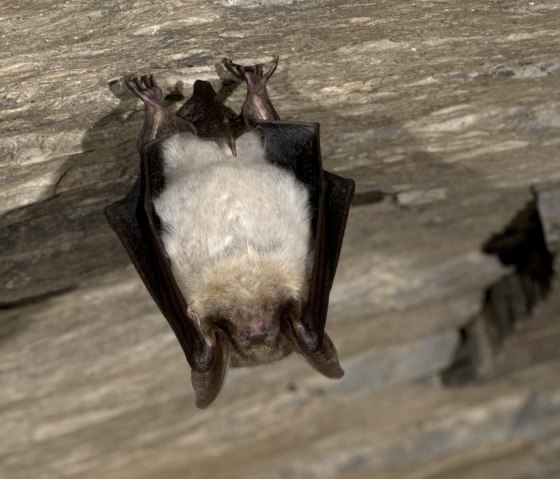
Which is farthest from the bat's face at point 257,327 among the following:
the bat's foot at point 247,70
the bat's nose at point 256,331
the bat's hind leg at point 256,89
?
the bat's foot at point 247,70

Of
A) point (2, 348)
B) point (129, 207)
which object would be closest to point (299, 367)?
point (2, 348)

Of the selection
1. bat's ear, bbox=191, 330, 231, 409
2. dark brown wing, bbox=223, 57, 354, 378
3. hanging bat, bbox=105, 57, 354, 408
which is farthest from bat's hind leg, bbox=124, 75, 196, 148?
bat's ear, bbox=191, 330, 231, 409

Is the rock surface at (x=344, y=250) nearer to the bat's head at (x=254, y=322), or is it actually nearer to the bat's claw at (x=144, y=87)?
the bat's claw at (x=144, y=87)

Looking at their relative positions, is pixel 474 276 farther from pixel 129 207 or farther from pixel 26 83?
pixel 26 83

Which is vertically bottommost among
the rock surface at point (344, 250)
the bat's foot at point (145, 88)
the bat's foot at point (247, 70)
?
the rock surface at point (344, 250)

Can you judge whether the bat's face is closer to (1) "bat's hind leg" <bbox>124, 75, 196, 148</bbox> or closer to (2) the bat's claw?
(1) "bat's hind leg" <bbox>124, 75, 196, 148</bbox>

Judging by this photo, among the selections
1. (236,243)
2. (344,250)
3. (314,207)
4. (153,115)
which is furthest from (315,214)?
(344,250)
